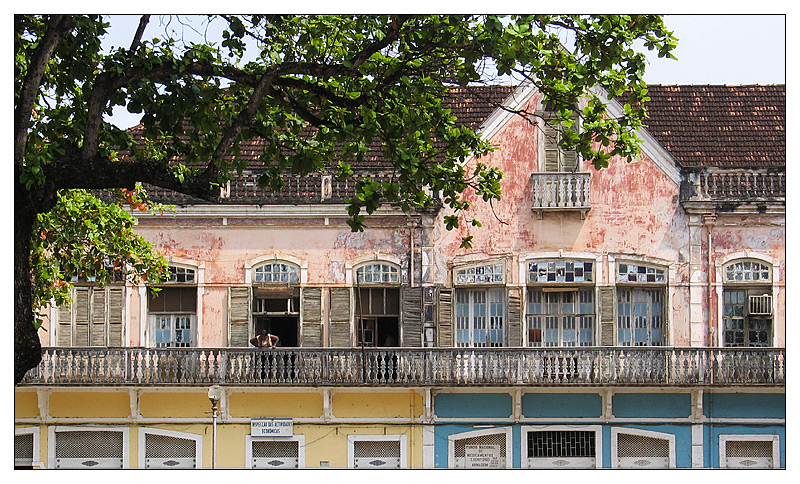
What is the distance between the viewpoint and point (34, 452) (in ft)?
67.4

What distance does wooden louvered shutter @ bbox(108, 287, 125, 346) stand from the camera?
21.2m

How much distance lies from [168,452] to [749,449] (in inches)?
398

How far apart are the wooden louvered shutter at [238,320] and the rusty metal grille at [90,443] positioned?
259cm

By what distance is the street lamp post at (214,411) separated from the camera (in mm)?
19288

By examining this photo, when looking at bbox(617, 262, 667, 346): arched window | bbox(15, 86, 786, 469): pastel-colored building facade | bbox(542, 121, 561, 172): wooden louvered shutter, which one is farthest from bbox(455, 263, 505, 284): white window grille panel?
bbox(617, 262, 667, 346): arched window

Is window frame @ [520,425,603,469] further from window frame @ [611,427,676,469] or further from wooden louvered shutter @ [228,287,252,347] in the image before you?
wooden louvered shutter @ [228,287,252,347]

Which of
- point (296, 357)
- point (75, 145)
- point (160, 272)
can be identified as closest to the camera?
point (75, 145)

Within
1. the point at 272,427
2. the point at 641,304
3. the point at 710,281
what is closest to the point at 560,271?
the point at 641,304

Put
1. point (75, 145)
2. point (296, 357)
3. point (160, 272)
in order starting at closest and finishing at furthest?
point (75, 145) < point (160, 272) < point (296, 357)

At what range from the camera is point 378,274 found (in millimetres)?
21297

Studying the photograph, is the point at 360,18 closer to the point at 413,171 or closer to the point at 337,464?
the point at 413,171

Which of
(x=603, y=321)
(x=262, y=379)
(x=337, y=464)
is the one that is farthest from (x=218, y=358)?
(x=603, y=321)

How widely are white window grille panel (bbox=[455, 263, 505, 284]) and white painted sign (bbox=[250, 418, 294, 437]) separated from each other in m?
3.97

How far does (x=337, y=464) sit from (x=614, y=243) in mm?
6338
